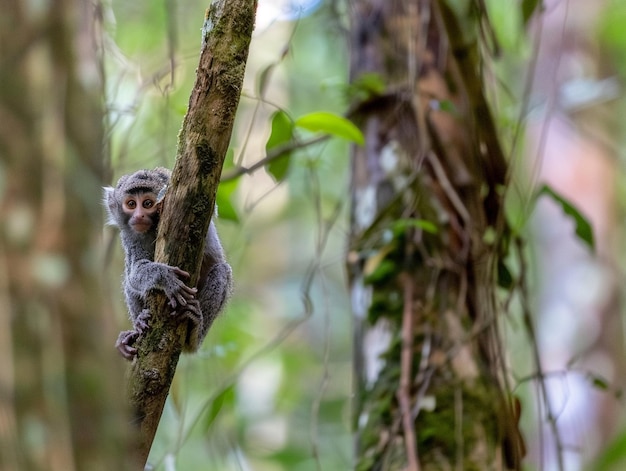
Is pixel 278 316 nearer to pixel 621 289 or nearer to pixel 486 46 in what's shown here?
pixel 621 289

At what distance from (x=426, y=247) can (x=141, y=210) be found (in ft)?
A: 5.84

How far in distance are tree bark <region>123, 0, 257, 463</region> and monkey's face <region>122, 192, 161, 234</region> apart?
1.65m

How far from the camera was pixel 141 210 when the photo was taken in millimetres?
4961

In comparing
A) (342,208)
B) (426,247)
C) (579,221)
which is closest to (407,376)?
(426,247)

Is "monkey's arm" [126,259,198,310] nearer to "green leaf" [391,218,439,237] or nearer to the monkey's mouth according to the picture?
the monkey's mouth

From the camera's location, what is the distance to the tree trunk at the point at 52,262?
1605mm

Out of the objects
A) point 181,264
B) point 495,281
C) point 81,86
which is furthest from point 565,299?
point 81,86

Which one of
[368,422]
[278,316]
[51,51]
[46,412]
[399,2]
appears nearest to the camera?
[46,412]

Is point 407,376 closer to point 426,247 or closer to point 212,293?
point 426,247

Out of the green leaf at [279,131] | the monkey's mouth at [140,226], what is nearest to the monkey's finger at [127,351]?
the monkey's mouth at [140,226]

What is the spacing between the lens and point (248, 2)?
3273 millimetres

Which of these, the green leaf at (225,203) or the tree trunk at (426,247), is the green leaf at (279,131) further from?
the tree trunk at (426,247)

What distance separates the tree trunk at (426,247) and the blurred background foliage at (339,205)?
1.08ft

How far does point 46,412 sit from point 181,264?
5.84 ft
